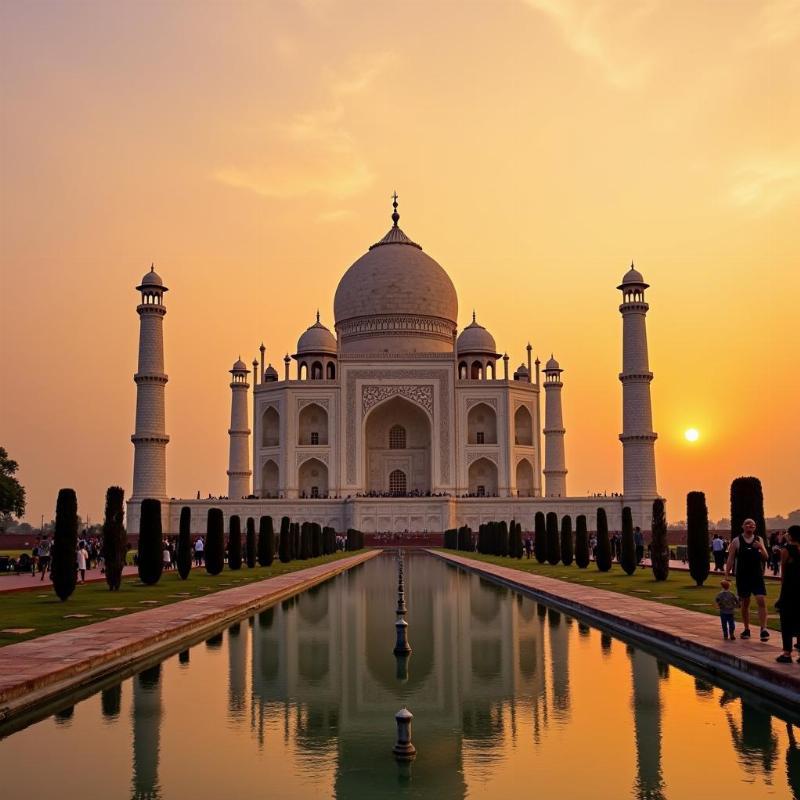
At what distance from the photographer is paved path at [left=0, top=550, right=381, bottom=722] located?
593 cm

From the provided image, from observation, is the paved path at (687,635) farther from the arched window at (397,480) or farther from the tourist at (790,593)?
the arched window at (397,480)

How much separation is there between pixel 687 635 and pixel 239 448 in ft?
132

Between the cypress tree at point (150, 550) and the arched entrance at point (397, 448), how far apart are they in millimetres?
29314

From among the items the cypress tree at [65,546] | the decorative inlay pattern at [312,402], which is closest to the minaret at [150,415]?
the decorative inlay pattern at [312,402]

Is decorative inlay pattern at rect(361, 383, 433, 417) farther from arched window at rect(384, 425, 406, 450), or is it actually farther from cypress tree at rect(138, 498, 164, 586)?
cypress tree at rect(138, 498, 164, 586)

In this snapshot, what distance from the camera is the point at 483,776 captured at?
426 centimetres

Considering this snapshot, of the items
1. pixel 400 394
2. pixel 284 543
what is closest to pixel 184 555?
pixel 284 543

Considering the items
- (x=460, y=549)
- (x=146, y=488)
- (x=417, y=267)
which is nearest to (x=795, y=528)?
(x=460, y=549)

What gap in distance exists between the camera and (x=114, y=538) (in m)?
15.4

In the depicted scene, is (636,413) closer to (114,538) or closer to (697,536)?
(697,536)

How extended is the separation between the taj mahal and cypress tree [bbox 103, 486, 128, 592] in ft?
72.5

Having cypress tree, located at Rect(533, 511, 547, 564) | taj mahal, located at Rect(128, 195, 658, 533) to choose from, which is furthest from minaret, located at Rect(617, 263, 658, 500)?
cypress tree, located at Rect(533, 511, 547, 564)

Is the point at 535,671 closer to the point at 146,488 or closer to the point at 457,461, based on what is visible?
the point at 146,488

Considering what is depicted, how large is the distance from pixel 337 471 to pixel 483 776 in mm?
39306
